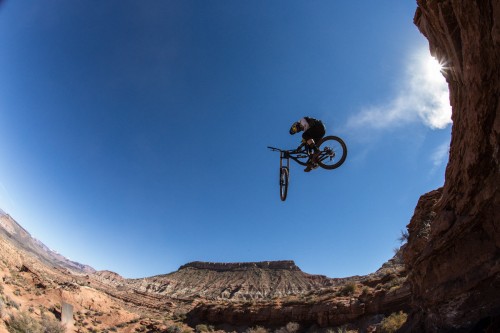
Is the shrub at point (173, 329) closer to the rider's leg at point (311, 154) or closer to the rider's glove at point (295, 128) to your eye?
the rider's leg at point (311, 154)

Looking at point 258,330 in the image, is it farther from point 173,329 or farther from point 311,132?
point 311,132

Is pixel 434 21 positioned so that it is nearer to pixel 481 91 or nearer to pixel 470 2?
→ pixel 470 2

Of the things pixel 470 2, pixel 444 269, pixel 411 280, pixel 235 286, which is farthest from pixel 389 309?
pixel 235 286

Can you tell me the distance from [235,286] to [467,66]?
79.3 meters

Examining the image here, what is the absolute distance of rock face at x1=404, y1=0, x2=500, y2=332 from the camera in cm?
597

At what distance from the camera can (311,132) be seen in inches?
414

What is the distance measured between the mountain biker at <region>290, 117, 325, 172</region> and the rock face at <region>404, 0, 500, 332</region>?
4213mm

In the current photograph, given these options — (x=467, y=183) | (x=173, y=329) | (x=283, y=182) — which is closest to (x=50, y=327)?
(x=173, y=329)

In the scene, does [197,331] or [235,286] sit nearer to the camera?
[197,331]

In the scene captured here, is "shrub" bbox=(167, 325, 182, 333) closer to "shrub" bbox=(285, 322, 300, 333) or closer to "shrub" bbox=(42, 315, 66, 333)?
"shrub" bbox=(42, 315, 66, 333)

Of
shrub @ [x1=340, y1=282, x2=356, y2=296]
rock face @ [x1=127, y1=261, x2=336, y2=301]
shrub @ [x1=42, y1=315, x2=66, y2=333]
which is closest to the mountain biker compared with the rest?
shrub @ [x1=42, y1=315, x2=66, y2=333]

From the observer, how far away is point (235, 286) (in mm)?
Answer: 76938

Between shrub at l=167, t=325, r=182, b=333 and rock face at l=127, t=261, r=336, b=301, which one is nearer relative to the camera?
shrub at l=167, t=325, r=182, b=333

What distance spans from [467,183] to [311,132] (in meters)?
4.95
